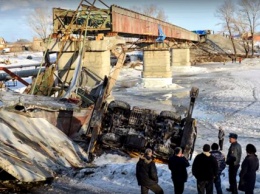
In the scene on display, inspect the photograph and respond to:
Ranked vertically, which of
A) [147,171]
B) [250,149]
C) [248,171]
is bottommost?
[248,171]

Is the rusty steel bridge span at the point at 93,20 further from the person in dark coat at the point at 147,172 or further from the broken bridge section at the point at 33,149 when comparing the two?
the person in dark coat at the point at 147,172

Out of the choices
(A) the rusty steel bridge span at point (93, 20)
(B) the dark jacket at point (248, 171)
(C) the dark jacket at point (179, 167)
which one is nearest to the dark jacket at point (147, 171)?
(C) the dark jacket at point (179, 167)

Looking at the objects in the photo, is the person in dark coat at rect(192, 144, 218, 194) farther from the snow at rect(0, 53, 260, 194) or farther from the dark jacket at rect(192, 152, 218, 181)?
the snow at rect(0, 53, 260, 194)

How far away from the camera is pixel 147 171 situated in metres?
5.91

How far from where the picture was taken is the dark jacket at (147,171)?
19.3 feet

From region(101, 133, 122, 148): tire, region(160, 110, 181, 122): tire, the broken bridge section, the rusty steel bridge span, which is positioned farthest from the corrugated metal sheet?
the broken bridge section

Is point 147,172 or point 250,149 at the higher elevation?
point 250,149

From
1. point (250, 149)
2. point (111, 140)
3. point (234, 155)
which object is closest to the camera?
point (250, 149)

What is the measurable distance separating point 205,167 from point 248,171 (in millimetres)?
963

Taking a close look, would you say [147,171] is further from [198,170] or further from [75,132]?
[75,132]

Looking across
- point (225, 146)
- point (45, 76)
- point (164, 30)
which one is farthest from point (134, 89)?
point (225, 146)

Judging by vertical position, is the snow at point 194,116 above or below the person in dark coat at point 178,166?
below

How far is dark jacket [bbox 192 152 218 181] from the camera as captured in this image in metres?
5.89

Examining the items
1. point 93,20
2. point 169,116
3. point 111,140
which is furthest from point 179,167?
point 93,20
